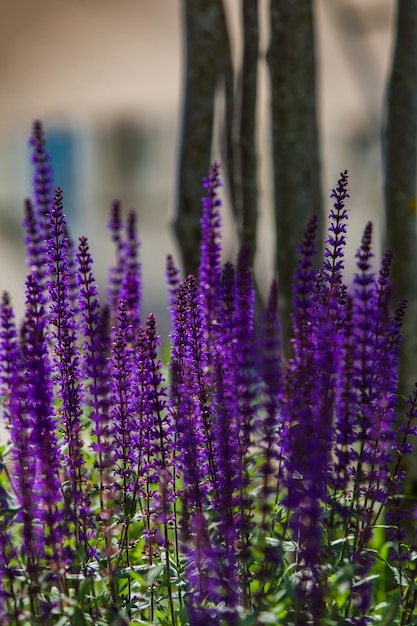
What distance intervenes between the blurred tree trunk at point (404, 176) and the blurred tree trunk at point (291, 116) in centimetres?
51

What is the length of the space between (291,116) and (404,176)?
81 centimetres

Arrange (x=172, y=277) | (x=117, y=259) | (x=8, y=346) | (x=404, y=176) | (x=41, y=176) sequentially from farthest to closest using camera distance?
1. (x=404, y=176)
2. (x=117, y=259)
3. (x=41, y=176)
4. (x=172, y=277)
5. (x=8, y=346)

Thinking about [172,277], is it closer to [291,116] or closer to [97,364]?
[97,364]

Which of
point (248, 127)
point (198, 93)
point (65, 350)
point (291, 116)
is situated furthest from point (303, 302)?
point (198, 93)

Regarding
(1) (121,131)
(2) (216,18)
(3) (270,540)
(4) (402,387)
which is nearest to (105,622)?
(3) (270,540)

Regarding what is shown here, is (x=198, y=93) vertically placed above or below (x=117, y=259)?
above

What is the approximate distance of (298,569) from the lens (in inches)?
117

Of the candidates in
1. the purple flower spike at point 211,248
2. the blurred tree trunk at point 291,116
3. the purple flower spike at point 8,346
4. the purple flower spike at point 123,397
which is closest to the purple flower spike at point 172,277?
the purple flower spike at point 211,248

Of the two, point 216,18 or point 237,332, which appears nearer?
point 237,332

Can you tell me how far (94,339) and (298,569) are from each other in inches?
38.8

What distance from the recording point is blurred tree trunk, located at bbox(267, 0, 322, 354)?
552 cm

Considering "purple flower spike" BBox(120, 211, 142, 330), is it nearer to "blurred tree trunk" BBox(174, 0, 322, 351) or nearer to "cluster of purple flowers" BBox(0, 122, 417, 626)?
"cluster of purple flowers" BBox(0, 122, 417, 626)

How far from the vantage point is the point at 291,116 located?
5.55 meters

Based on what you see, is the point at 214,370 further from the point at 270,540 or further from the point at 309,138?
the point at 309,138
